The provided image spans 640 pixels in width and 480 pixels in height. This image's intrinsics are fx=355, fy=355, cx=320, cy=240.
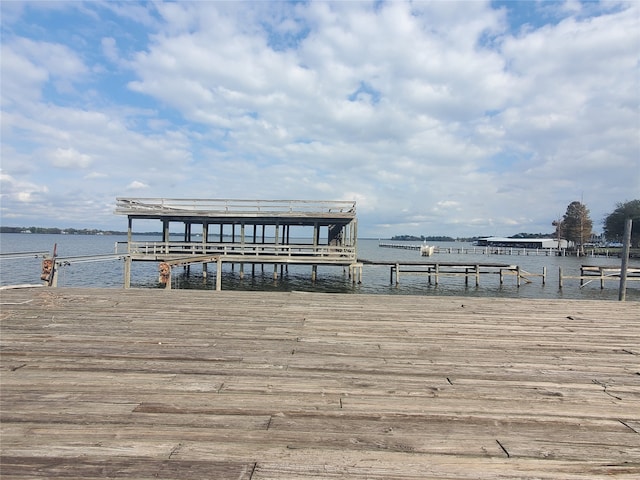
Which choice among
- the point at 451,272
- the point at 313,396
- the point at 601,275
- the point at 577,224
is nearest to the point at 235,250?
the point at 451,272

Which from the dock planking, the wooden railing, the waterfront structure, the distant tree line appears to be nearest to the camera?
the dock planking

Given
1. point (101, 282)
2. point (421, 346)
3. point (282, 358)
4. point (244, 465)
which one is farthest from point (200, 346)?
point (101, 282)

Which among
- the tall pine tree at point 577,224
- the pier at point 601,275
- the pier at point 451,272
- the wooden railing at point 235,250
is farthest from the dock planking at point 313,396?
the tall pine tree at point 577,224

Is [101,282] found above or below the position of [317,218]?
below

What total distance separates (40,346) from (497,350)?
209 inches

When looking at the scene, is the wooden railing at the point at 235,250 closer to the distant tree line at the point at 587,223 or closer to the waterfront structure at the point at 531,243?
the distant tree line at the point at 587,223

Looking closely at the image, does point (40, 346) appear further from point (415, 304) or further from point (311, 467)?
point (415, 304)

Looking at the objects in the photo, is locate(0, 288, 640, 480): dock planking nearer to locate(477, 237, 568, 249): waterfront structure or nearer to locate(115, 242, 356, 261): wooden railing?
locate(115, 242, 356, 261): wooden railing

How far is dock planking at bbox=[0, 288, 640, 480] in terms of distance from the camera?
2117 millimetres

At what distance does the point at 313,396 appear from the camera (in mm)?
2924

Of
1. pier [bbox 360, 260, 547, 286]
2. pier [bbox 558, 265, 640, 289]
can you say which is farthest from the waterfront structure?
pier [bbox 360, 260, 547, 286]

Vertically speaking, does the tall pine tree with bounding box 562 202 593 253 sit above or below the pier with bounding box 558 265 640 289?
above

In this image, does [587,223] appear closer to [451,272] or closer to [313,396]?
[451,272]

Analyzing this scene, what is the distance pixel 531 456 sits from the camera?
220cm
